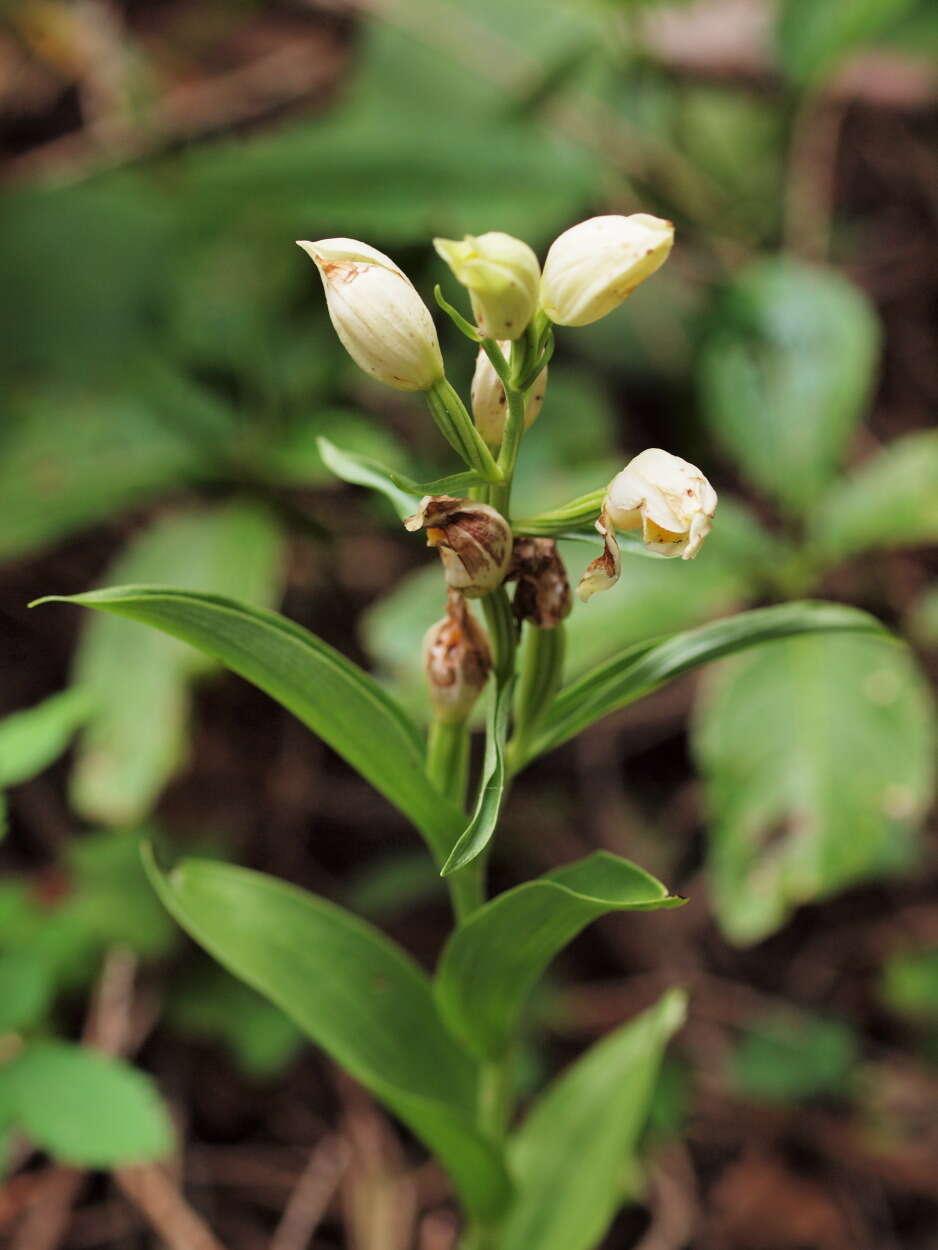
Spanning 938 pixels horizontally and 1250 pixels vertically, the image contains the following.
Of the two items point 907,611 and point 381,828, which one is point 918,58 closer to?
point 907,611

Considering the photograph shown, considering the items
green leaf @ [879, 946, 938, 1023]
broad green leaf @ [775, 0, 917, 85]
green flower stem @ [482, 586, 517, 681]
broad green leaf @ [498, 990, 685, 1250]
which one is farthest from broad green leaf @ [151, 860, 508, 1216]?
broad green leaf @ [775, 0, 917, 85]

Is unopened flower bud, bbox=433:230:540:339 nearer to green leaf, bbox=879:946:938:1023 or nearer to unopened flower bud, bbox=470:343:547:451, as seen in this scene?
unopened flower bud, bbox=470:343:547:451

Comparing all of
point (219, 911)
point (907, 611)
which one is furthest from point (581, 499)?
point (907, 611)

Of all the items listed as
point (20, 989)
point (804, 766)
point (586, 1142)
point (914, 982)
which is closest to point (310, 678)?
point (20, 989)

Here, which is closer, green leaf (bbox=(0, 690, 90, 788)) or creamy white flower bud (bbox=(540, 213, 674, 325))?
creamy white flower bud (bbox=(540, 213, 674, 325))

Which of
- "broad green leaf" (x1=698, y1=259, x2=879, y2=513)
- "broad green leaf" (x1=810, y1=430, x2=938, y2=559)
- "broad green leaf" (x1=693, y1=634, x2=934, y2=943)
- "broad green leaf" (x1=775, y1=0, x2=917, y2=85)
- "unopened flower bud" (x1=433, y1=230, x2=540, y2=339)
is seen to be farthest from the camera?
"broad green leaf" (x1=775, y1=0, x2=917, y2=85)

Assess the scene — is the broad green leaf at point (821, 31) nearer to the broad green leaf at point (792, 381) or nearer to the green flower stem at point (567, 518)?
the broad green leaf at point (792, 381)

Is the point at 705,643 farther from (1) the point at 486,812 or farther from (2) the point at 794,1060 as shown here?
(2) the point at 794,1060
